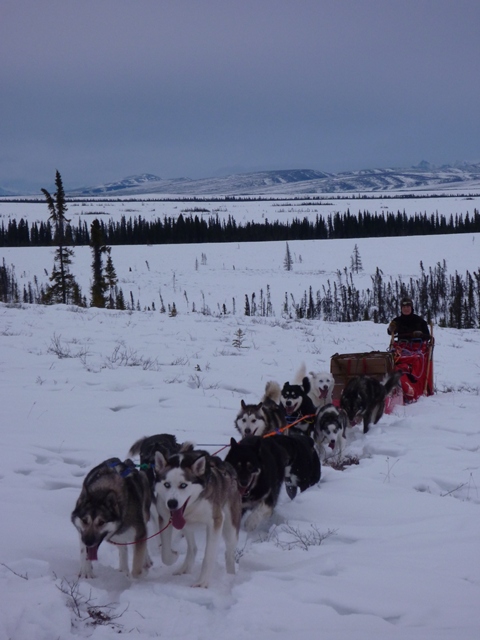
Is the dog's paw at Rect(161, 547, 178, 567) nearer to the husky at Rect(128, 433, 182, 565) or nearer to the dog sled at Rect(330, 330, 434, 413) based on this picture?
the husky at Rect(128, 433, 182, 565)

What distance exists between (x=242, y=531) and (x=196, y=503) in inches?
44.5

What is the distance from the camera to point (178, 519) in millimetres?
3939

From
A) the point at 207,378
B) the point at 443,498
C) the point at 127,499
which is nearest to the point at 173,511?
the point at 127,499

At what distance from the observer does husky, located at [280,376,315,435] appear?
25.1 feet

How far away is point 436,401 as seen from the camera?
33.1ft

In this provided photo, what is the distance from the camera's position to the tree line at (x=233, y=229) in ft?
231

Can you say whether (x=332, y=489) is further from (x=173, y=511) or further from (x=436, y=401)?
(x=436, y=401)

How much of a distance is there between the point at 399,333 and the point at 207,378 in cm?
399

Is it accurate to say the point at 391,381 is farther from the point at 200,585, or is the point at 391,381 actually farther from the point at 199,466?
the point at 200,585

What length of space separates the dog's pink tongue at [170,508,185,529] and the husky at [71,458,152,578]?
0.35 m

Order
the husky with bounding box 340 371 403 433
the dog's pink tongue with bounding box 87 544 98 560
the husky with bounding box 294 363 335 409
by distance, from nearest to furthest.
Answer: the dog's pink tongue with bounding box 87 544 98 560 → the husky with bounding box 340 371 403 433 → the husky with bounding box 294 363 335 409

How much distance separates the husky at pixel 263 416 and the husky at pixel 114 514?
2316 mm

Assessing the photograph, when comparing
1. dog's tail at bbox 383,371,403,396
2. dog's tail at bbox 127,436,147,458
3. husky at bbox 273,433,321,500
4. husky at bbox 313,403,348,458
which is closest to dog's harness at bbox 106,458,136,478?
dog's tail at bbox 127,436,147,458

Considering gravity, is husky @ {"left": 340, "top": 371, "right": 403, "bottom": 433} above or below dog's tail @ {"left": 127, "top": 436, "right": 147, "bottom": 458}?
below
